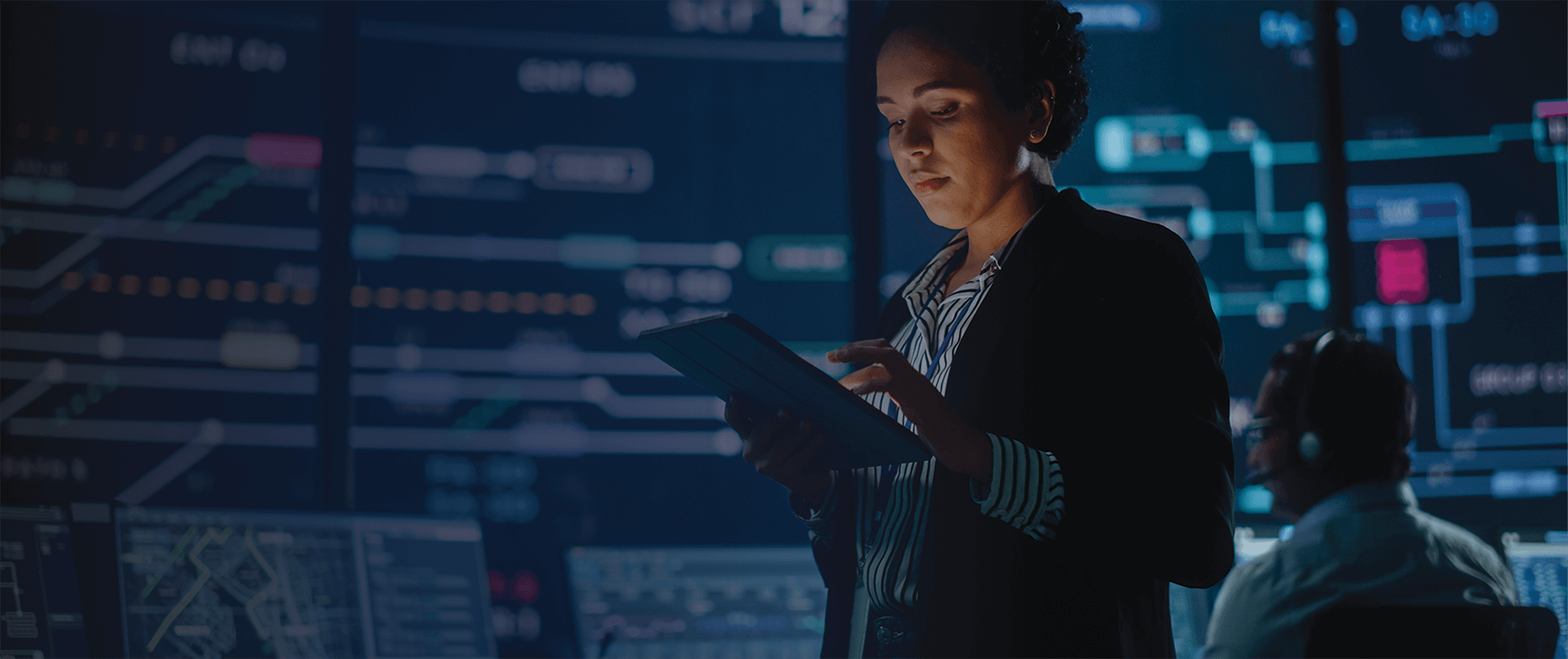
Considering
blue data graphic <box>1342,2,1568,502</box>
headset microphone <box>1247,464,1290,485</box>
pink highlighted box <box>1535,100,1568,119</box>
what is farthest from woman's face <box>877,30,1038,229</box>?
pink highlighted box <box>1535,100,1568,119</box>

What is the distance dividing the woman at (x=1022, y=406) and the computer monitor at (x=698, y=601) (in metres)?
1.21

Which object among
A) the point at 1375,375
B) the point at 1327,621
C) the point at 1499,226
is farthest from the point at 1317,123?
the point at 1327,621

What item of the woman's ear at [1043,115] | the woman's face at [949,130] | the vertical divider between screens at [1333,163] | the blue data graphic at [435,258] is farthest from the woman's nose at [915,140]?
the vertical divider between screens at [1333,163]

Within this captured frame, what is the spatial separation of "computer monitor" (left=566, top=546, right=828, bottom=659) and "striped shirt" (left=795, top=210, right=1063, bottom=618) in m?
1.17

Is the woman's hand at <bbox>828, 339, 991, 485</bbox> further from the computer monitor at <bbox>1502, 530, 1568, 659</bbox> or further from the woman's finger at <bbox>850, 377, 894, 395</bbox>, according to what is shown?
the computer monitor at <bbox>1502, 530, 1568, 659</bbox>

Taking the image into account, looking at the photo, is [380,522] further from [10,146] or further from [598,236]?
[10,146]

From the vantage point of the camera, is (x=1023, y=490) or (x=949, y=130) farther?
(x=949, y=130)

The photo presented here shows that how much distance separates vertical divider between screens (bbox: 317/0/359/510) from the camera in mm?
2715

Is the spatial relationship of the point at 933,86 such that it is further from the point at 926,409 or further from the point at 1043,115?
the point at 926,409

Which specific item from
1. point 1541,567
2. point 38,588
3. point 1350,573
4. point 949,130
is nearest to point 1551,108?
point 1541,567

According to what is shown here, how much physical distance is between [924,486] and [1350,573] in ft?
3.42

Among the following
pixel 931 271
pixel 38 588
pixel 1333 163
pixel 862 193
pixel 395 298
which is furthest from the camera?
pixel 395 298

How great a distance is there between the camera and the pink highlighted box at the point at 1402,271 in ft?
9.24

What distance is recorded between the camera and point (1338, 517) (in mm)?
1650
